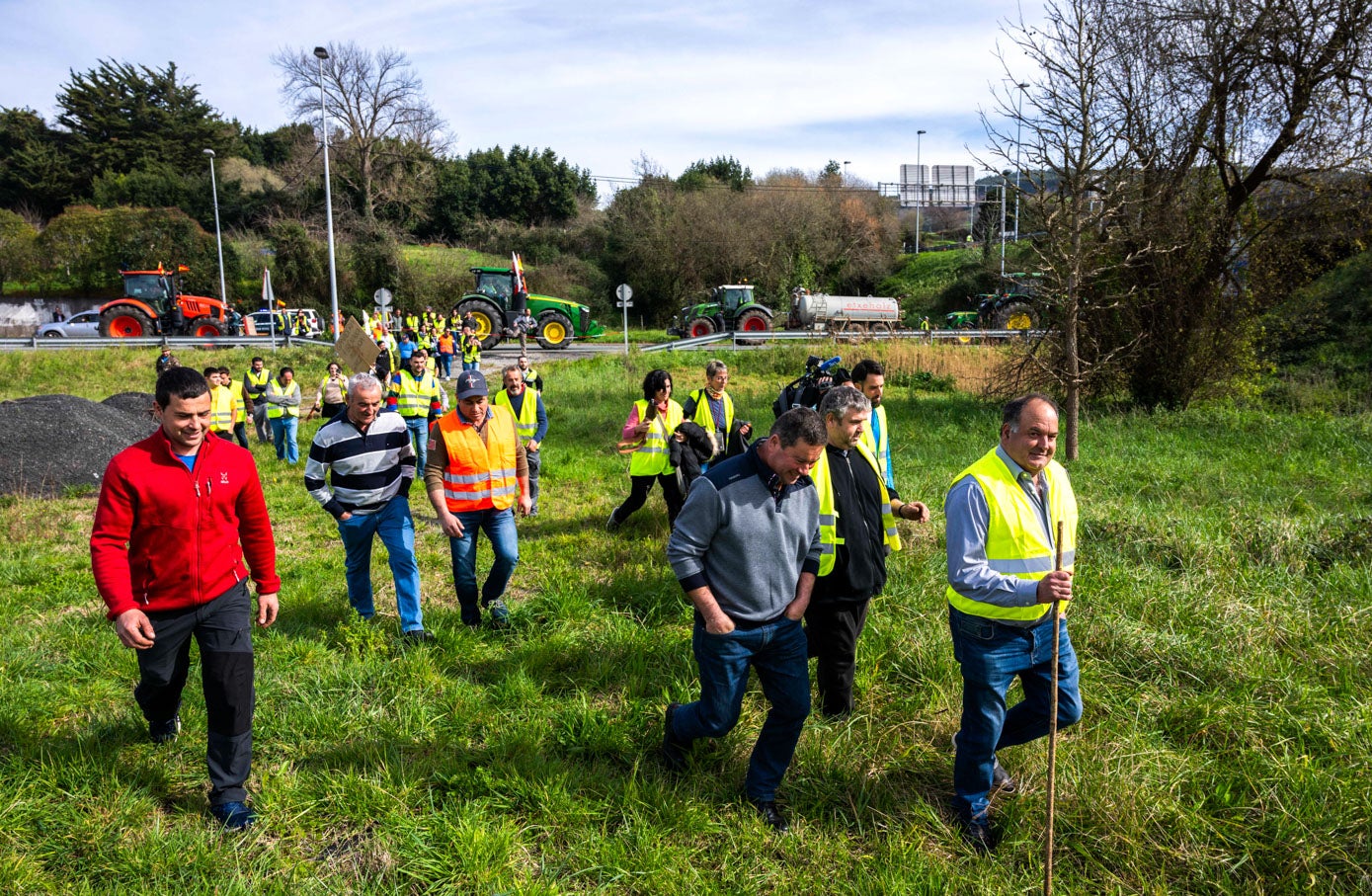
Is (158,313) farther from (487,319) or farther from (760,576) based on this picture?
(760,576)

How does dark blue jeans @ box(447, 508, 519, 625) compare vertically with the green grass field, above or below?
above

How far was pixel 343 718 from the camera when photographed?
428 centimetres

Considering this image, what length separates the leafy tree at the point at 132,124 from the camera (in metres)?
44.7

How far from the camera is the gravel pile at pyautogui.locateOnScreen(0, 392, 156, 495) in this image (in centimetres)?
1015

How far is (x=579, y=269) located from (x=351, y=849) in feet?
130

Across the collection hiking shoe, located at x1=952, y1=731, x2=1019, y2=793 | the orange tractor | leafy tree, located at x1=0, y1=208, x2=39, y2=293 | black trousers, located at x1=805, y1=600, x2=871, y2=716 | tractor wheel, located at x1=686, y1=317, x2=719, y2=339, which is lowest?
hiking shoe, located at x1=952, y1=731, x2=1019, y2=793

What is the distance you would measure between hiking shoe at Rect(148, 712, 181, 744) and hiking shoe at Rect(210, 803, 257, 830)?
777mm

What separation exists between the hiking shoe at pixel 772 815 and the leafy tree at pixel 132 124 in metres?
51.9

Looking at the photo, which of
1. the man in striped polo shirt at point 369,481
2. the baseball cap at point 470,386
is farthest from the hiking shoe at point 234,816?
the baseball cap at point 470,386

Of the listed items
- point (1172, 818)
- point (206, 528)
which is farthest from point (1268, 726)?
point (206, 528)

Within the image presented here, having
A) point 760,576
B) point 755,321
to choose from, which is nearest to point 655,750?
point 760,576

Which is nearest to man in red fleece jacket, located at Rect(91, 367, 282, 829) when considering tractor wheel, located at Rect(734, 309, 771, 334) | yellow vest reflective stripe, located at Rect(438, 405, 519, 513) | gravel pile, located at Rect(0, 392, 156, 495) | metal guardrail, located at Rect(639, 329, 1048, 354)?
yellow vest reflective stripe, located at Rect(438, 405, 519, 513)

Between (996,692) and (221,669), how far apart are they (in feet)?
10.3

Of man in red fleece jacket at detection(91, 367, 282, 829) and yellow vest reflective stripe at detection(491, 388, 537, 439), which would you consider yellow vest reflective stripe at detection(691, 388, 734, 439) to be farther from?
man in red fleece jacket at detection(91, 367, 282, 829)
